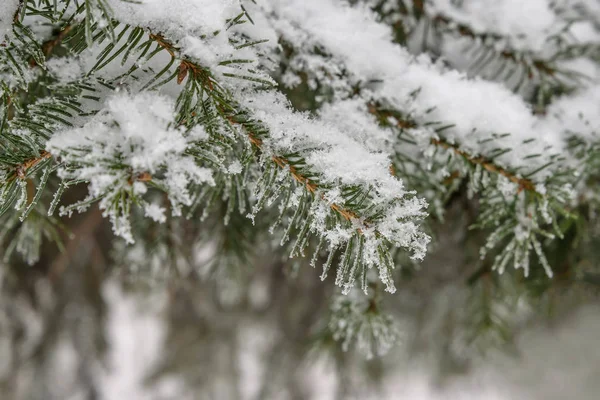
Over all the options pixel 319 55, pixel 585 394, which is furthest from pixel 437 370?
pixel 319 55

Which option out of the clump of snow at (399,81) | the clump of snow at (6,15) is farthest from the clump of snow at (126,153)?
the clump of snow at (399,81)

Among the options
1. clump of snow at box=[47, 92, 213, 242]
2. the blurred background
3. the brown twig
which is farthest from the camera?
the blurred background

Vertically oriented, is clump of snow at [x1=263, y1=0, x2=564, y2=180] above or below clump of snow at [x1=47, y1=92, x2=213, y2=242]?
above

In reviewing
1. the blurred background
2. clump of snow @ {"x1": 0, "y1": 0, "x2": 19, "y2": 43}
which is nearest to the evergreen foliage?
clump of snow @ {"x1": 0, "y1": 0, "x2": 19, "y2": 43}

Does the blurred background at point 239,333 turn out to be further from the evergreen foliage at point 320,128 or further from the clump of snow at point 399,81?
the clump of snow at point 399,81

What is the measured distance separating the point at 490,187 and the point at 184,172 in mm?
355

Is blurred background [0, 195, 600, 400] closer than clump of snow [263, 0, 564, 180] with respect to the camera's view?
No

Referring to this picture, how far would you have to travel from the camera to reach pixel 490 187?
509 millimetres

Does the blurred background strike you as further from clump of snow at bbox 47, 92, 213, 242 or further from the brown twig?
clump of snow at bbox 47, 92, 213, 242

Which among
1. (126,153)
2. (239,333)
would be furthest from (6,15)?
(239,333)

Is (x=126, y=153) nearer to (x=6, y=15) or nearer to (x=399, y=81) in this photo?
(x=6, y=15)

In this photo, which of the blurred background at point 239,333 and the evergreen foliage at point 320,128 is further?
the blurred background at point 239,333

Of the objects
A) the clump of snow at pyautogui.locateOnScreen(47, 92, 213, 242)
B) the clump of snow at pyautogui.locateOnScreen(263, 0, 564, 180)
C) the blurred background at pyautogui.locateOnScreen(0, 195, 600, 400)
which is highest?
the clump of snow at pyautogui.locateOnScreen(263, 0, 564, 180)

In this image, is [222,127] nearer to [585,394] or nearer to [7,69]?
[7,69]
